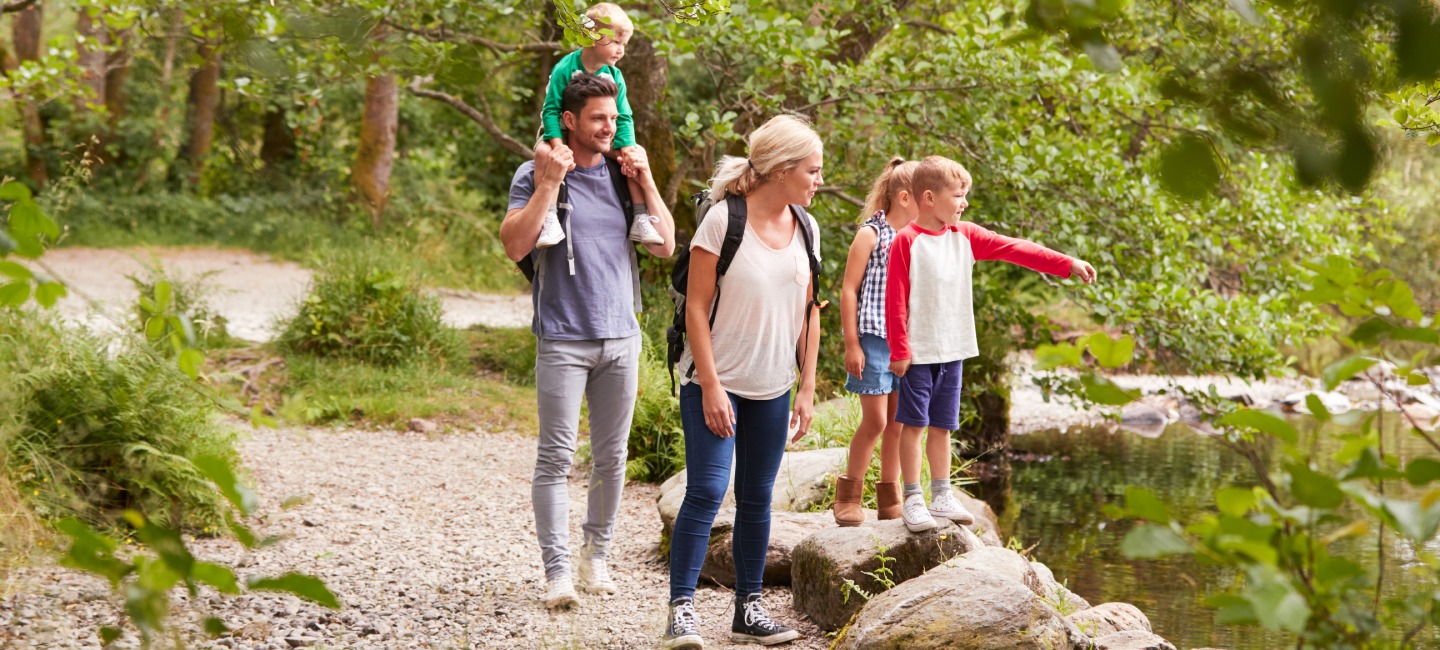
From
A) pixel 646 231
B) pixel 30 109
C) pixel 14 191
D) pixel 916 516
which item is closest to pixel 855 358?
pixel 916 516

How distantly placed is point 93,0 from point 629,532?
4928mm

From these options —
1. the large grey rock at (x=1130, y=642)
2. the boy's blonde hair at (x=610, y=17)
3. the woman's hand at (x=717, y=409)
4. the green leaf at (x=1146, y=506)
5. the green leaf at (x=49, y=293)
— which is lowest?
the large grey rock at (x=1130, y=642)

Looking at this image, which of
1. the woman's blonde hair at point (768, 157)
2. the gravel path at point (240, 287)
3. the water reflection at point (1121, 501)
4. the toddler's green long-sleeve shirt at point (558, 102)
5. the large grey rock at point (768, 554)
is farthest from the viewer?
the gravel path at point (240, 287)

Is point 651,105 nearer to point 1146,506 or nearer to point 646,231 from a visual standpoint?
point 646,231

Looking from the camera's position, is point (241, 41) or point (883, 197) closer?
point (241, 41)

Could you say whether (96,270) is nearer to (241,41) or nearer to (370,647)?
(370,647)

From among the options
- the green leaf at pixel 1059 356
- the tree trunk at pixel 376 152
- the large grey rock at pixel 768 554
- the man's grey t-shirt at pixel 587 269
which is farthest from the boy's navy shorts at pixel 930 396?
the tree trunk at pixel 376 152

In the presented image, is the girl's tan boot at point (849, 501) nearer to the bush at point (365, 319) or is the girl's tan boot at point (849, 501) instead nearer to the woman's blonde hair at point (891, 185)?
the woman's blonde hair at point (891, 185)

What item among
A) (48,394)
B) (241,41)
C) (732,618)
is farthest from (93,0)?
(241,41)

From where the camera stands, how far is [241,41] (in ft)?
6.00

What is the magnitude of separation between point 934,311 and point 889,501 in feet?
2.64

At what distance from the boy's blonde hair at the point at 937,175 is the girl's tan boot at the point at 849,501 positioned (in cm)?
119

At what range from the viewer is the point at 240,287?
47.2 ft

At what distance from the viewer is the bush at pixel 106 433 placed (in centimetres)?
463
